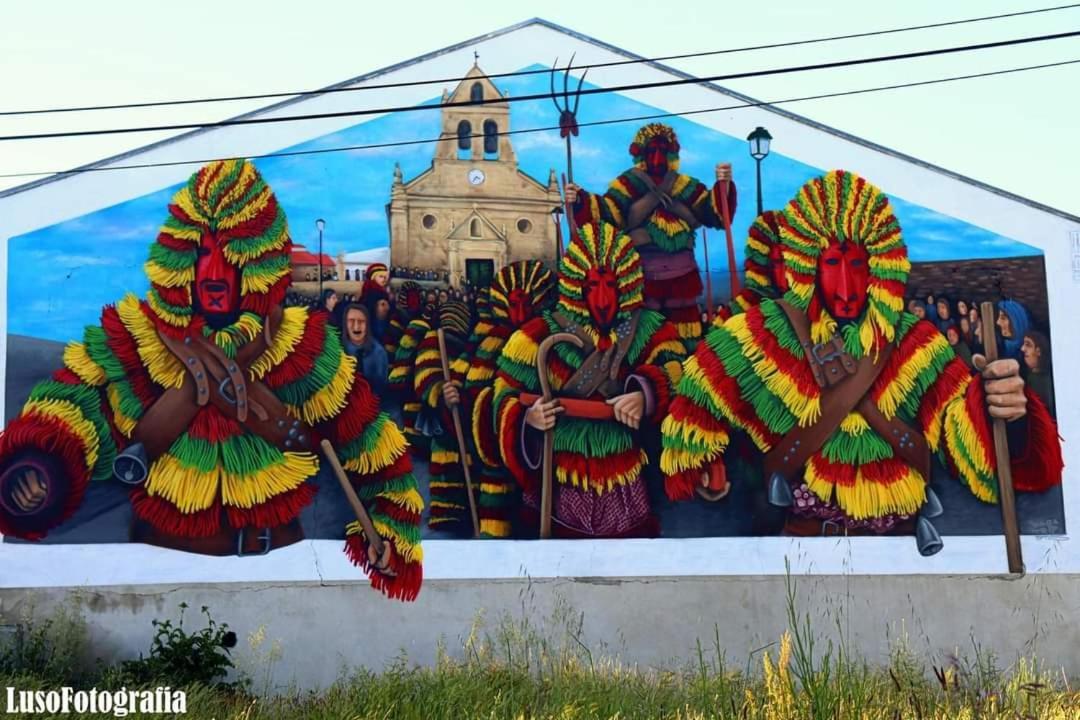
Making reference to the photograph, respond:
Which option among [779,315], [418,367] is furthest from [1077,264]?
[418,367]

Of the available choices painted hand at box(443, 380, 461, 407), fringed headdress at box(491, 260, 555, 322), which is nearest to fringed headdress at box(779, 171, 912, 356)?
fringed headdress at box(491, 260, 555, 322)

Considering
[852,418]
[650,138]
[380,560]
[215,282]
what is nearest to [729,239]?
[650,138]

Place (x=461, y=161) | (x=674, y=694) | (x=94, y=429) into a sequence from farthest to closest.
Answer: (x=461, y=161)
(x=94, y=429)
(x=674, y=694)

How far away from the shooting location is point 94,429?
1192 centimetres

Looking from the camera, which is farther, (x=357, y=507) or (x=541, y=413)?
(x=541, y=413)

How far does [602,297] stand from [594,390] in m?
0.93

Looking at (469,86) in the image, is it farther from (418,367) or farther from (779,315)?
(779,315)

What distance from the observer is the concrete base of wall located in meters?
11.9

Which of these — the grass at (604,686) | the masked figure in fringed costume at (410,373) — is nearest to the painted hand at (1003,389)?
the grass at (604,686)

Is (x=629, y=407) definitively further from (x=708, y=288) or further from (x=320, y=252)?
(x=320, y=252)

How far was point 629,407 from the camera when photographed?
12281 millimetres

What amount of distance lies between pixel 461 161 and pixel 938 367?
519 centimetres

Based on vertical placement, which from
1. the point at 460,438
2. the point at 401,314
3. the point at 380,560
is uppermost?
the point at 401,314

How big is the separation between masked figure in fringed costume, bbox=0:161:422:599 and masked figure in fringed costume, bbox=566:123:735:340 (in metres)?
2.95
